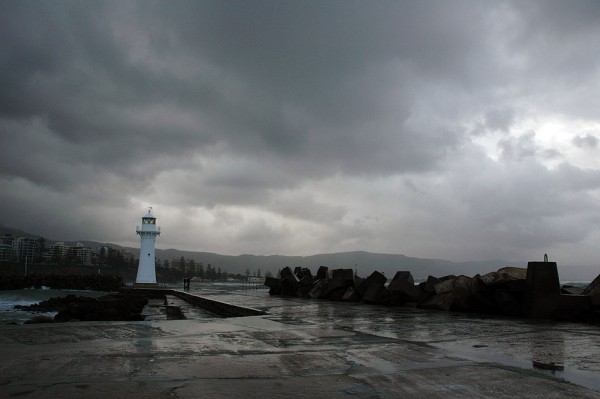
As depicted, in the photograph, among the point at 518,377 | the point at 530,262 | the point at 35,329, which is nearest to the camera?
the point at 518,377

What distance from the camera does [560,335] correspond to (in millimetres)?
6723

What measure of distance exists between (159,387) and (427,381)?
2.14 m

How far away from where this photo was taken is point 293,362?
178 inches

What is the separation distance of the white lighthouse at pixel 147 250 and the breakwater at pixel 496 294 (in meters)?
32.4

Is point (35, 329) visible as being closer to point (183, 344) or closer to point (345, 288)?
point (183, 344)

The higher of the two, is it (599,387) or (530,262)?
(530,262)

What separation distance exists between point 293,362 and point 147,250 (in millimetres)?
43492

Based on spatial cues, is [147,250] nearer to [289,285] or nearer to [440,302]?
[289,285]

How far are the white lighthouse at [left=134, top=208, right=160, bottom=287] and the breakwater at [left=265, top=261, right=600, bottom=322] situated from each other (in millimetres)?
32449

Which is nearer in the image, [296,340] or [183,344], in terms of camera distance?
[183,344]

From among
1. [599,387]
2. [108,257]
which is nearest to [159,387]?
[599,387]

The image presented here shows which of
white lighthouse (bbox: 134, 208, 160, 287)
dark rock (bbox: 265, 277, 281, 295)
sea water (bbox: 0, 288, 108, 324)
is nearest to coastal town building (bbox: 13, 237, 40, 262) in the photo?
sea water (bbox: 0, 288, 108, 324)

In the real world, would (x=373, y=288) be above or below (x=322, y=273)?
below

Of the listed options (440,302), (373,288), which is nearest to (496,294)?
(440,302)
